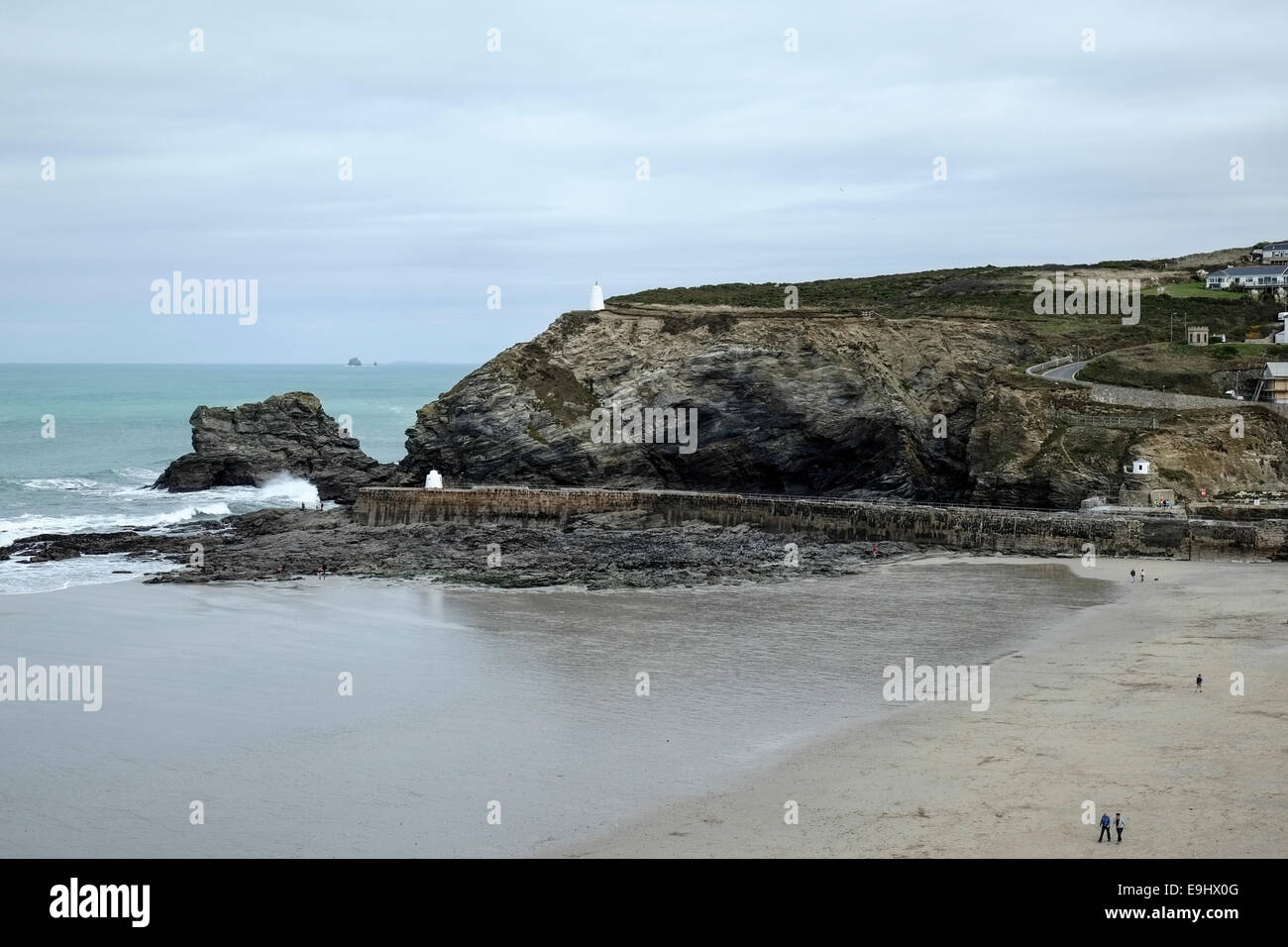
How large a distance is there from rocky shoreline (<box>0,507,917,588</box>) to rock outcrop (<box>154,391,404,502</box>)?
35.1 ft

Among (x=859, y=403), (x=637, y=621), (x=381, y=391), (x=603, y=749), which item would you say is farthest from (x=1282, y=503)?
(x=381, y=391)

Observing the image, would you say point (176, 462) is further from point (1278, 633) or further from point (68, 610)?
point (1278, 633)

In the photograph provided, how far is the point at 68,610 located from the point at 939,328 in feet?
122

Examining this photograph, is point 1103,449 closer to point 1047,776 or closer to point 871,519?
point 871,519

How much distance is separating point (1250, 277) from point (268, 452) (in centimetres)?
5281

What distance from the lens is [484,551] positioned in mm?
41906

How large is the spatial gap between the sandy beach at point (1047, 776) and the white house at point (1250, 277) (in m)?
50.2

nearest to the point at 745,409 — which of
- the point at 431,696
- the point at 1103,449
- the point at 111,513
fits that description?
the point at 1103,449

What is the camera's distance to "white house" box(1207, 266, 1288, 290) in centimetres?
7025

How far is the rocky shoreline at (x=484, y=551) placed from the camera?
37688 millimetres

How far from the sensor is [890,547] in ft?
137

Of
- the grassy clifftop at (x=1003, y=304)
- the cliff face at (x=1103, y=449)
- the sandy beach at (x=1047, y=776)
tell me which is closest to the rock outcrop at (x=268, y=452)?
the grassy clifftop at (x=1003, y=304)

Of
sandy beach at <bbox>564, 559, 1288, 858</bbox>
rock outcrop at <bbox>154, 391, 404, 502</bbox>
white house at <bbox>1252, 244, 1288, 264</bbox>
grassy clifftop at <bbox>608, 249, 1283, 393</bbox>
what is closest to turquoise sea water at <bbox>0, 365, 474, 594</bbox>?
rock outcrop at <bbox>154, 391, 404, 502</bbox>

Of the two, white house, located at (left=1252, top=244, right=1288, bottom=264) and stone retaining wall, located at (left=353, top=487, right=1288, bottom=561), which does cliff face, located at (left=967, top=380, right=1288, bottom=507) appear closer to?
stone retaining wall, located at (left=353, top=487, right=1288, bottom=561)
